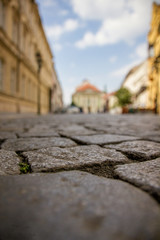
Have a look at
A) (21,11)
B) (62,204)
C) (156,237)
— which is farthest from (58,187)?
(21,11)

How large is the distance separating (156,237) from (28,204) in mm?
399

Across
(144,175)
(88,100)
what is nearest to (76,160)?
(144,175)

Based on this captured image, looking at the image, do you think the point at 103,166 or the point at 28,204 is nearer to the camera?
the point at 28,204

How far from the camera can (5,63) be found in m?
10.3

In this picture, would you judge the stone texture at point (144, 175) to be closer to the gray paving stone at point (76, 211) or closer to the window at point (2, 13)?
the gray paving stone at point (76, 211)

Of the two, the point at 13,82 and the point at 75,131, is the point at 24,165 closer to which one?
the point at 75,131

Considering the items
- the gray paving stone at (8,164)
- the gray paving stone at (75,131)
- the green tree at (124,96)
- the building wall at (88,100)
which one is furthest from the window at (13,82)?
the building wall at (88,100)

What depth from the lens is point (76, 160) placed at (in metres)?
1.16

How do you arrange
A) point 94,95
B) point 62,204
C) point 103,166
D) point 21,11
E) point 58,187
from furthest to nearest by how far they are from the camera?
point 94,95 < point 21,11 < point 103,166 < point 58,187 < point 62,204

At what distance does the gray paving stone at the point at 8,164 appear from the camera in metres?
0.97

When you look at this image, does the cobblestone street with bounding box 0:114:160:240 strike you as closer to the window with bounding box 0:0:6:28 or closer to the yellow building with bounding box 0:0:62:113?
the yellow building with bounding box 0:0:62:113

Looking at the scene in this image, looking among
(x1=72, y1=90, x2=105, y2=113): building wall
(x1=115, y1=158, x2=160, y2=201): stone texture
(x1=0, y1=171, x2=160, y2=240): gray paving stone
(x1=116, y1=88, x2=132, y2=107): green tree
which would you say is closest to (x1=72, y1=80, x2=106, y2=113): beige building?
(x1=72, y1=90, x2=105, y2=113): building wall

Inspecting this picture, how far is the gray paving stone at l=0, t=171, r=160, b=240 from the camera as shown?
1.58 feet

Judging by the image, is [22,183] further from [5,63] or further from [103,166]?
[5,63]
